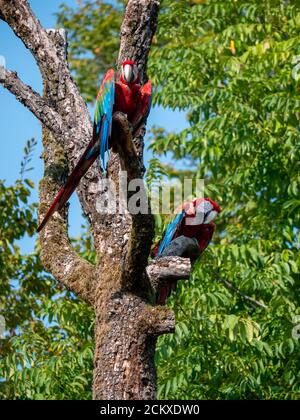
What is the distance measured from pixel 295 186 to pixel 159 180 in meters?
1.16

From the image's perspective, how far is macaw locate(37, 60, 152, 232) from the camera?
4.38 meters

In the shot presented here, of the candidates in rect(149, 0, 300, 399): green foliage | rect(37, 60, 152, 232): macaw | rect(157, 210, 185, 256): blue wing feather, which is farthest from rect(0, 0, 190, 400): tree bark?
rect(149, 0, 300, 399): green foliage

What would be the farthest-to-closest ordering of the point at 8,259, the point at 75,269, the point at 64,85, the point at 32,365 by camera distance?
the point at 8,259 < the point at 32,365 < the point at 64,85 < the point at 75,269

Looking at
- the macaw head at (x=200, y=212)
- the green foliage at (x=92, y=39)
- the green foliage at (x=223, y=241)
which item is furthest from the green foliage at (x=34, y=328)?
the green foliage at (x=92, y=39)

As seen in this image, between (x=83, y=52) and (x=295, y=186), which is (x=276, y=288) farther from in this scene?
Result: (x=83, y=52)

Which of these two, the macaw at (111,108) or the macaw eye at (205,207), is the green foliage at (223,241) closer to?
the macaw eye at (205,207)

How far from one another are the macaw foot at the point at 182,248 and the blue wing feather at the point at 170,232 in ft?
0.72

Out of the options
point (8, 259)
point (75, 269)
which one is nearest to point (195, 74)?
point (8, 259)

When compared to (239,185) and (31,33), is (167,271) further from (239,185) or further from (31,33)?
(239,185)

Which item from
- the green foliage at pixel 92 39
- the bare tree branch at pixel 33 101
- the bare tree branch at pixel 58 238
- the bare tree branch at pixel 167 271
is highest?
the green foliage at pixel 92 39

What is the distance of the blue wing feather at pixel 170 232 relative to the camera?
5227mm

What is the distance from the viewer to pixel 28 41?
4.85 meters

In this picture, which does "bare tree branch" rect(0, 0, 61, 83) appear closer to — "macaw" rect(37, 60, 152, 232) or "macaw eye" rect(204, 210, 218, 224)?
"macaw" rect(37, 60, 152, 232)

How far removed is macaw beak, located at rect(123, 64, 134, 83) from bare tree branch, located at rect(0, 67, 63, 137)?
1.29ft
